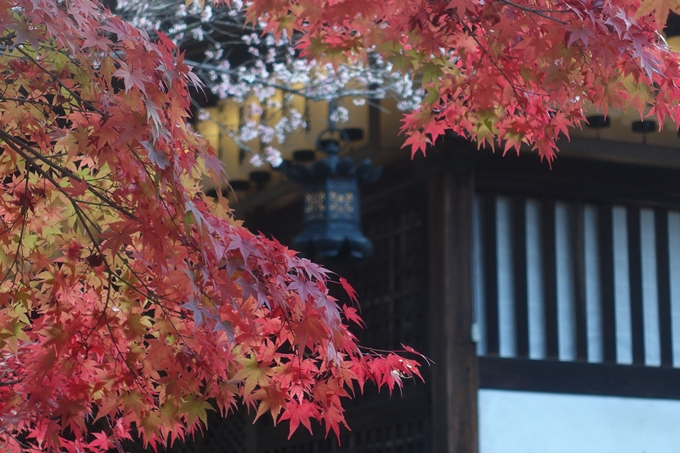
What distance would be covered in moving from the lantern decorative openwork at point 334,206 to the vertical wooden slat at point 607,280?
7.56 ft

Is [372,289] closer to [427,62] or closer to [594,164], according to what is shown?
[594,164]

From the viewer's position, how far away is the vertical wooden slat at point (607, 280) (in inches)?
377

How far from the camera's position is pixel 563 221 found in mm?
9711

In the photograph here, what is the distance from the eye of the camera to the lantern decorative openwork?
920cm

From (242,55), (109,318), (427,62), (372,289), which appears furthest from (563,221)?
(109,318)

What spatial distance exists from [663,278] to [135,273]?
682 centimetres

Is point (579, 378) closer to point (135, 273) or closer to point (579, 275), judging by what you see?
point (579, 275)

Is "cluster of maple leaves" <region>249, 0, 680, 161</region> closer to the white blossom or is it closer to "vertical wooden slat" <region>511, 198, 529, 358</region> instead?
the white blossom

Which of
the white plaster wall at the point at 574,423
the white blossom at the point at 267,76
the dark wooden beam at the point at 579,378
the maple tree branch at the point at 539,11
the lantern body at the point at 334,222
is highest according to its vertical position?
the white blossom at the point at 267,76

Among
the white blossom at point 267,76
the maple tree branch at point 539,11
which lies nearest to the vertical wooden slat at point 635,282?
the white blossom at point 267,76

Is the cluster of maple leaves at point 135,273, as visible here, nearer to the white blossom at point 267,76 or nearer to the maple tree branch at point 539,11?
the maple tree branch at point 539,11

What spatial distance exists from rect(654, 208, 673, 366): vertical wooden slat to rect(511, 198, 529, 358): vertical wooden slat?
1.46 metres

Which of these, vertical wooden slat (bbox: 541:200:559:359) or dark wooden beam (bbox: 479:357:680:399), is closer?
dark wooden beam (bbox: 479:357:680:399)

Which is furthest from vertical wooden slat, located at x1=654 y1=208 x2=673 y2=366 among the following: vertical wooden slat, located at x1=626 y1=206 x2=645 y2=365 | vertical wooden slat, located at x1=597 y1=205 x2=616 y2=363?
vertical wooden slat, located at x1=597 y1=205 x2=616 y2=363
